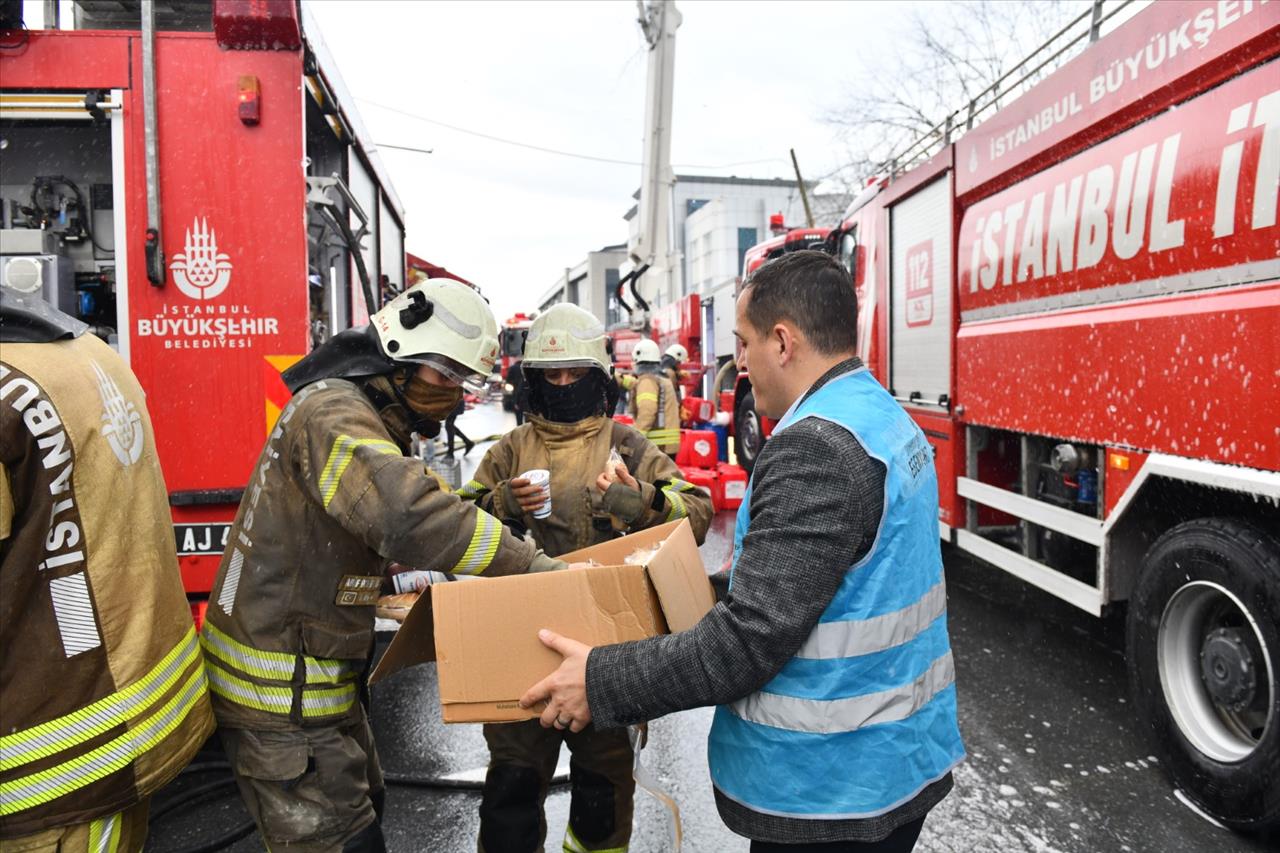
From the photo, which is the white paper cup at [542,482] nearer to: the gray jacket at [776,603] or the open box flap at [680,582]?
the open box flap at [680,582]

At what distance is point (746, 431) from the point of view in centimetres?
1132

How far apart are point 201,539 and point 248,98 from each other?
160cm

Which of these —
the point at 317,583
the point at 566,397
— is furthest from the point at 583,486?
the point at 317,583

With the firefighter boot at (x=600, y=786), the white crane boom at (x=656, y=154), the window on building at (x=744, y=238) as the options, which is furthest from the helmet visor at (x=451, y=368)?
the window on building at (x=744, y=238)

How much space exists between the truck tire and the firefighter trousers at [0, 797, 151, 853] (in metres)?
9.28

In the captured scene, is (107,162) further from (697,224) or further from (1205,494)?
(697,224)

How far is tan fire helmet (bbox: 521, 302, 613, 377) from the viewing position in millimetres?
2779

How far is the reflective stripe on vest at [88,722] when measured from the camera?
1477 mm

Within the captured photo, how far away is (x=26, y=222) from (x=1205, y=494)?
4668 mm

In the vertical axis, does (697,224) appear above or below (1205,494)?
above

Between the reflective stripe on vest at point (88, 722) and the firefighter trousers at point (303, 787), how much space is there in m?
0.34

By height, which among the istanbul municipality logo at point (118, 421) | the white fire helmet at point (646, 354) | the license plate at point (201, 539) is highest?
the white fire helmet at point (646, 354)

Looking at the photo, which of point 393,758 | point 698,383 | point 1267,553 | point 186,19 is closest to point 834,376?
point 1267,553

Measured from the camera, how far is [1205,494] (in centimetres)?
322
